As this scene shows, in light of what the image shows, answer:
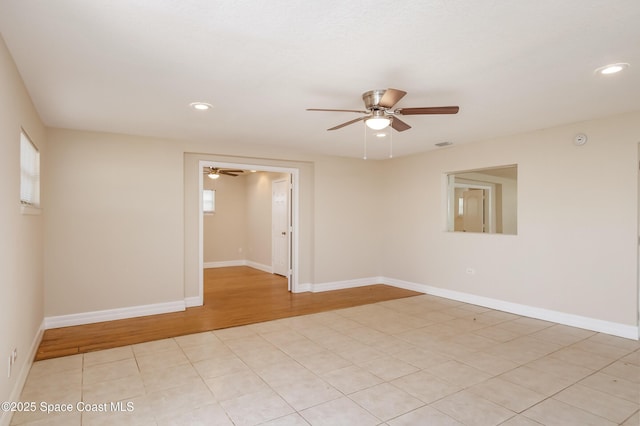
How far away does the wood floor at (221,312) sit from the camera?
3.87m

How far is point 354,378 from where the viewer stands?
2.98 meters

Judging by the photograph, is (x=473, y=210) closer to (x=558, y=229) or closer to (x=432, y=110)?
(x=558, y=229)

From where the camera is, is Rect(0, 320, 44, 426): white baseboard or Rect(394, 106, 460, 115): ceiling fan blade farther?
Rect(394, 106, 460, 115): ceiling fan blade

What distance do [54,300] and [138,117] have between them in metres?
2.54

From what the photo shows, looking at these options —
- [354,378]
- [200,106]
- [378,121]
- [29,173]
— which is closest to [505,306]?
[354,378]

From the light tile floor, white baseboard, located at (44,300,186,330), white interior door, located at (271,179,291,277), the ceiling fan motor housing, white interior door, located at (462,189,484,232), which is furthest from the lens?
A: white interior door, located at (271,179,291,277)

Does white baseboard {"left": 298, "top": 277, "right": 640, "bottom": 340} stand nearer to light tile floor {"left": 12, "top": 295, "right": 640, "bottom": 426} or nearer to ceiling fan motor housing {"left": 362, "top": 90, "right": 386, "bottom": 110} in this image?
light tile floor {"left": 12, "top": 295, "right": 640, "bottom": 426}

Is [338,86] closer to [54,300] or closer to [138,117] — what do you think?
[138,117]

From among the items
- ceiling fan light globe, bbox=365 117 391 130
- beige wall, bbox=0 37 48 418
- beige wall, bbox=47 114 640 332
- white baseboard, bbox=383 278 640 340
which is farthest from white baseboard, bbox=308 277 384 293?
beige wall, bbox=0 37 48 418

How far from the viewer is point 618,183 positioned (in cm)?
400

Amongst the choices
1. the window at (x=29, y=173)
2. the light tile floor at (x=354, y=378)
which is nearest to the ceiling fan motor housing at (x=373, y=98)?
the light tile floor at (x=354, y=378)

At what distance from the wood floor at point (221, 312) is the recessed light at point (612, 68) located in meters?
4.03

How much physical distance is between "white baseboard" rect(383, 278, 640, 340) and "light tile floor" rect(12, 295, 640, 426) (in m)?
0.14

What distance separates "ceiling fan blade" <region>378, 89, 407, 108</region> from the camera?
2.72 metres
